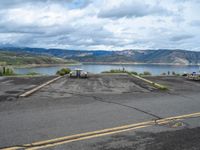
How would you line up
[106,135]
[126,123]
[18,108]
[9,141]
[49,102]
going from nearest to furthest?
[9,141], [106,135], [126,123], [18,108], [49,102]

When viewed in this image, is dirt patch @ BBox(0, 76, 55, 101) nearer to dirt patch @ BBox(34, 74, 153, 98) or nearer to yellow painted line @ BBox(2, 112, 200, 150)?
dirt patch @ BBox(34, 74, 153, 98)

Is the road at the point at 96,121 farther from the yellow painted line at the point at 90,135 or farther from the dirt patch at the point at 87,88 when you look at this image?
the dirt patch at the point at 87,88

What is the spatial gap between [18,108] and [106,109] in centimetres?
262

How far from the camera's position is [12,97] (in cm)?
948

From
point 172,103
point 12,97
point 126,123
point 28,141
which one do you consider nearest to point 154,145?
point 126,123

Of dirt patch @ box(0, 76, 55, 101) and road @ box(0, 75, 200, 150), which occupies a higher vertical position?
dirt patch @ box(0, 76, 55, 101)

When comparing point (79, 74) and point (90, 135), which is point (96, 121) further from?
point (79, 74)

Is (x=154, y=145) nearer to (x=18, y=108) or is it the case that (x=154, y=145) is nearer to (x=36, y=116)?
(x=36, y=116)

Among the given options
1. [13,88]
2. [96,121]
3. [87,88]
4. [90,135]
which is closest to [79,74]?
[87,88]

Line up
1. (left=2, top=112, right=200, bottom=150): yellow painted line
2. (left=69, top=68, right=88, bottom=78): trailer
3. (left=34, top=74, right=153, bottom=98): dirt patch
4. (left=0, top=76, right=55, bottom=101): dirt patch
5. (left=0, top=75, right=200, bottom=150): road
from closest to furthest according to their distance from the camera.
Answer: (left=2, top=112, right=200, bottom=150): yellow painted line, (left=0, top=75, right=200, bottom=150): road, (left=0, top=76, right=55, bottom=101): dirt patch, (left=34, top=74, right=153, bottom=98): dirt patch, (left=69, top=68, right=88, bottom=78): trailer

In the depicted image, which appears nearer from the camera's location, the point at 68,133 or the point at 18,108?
the point at 68,133

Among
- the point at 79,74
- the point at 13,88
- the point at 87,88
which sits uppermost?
the point at 79,74

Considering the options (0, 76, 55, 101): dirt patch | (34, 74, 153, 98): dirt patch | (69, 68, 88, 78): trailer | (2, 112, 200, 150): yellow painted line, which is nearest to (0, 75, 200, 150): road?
(2, 112, 200, 150): yellow painted line

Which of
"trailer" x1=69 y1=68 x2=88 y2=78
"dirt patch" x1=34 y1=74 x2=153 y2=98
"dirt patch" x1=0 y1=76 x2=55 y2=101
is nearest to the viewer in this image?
"dirt patch" x1=0 y1=76 x2=55 y2=101
